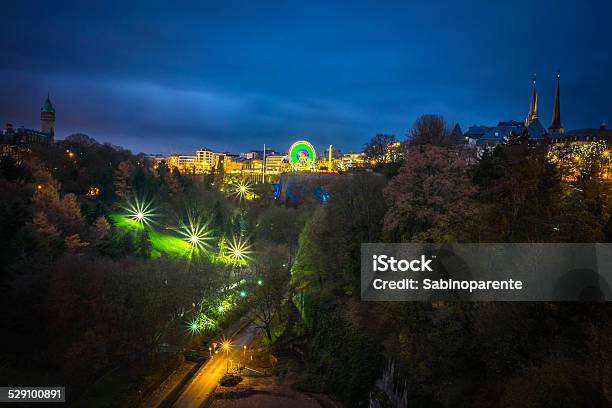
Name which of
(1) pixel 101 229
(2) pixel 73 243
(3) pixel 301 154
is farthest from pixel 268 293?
(3) pixel 301 154

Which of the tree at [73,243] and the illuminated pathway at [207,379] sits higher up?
the tree at [73,243]

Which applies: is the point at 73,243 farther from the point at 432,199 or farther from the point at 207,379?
the point at 432,199

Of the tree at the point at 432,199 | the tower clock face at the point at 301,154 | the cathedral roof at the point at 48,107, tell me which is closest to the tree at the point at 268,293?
the tree at the point at 432,199

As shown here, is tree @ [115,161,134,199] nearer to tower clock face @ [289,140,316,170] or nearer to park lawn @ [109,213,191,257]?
park lawn @ [109,213,191,257]

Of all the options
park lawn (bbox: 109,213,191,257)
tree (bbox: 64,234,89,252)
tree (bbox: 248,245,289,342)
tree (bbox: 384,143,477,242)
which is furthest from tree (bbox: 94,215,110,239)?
tree (bbox: 384,143,477,242)

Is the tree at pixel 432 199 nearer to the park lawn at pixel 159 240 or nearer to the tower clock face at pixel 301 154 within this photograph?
the park lawn at pixel 159 240
